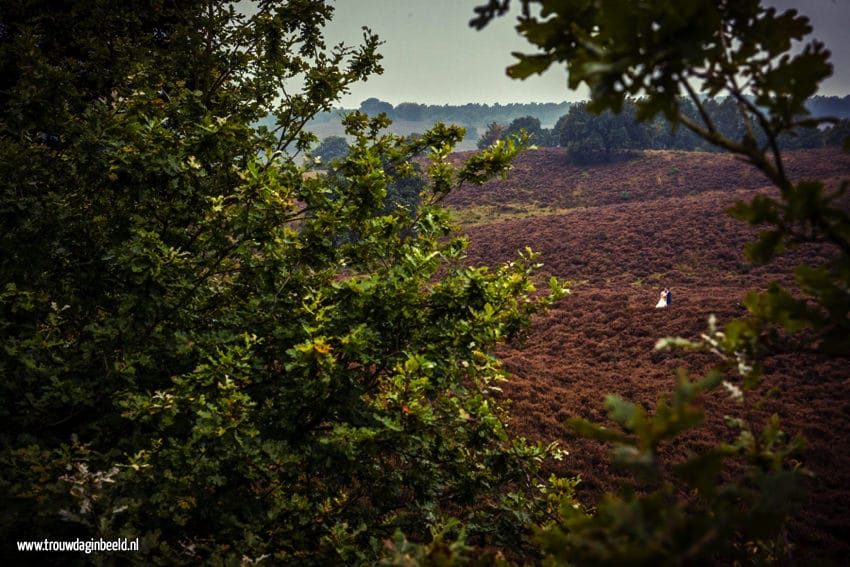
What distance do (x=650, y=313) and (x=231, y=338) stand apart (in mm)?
16785

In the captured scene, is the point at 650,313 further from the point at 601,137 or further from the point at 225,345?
the point at 601,137

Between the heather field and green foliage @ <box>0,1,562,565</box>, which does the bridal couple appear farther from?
green foliage @ <box>0,1,562,565</box>

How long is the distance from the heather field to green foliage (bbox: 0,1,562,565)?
76.5 inches

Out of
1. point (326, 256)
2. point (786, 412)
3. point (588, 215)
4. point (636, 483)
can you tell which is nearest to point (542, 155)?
point (588, 215)

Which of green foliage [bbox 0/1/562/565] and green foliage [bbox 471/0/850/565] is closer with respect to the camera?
green foliage [bbox 471/0/850/565]

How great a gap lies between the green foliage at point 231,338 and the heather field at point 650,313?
194 cm

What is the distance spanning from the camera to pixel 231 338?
2.84 m

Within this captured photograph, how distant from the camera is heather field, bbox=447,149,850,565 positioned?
8.12m

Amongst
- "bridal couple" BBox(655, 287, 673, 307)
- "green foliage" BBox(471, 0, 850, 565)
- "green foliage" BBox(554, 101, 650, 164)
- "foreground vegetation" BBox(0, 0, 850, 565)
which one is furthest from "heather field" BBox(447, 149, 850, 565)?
"green foliage" BBox(554, 101, 650, 164)

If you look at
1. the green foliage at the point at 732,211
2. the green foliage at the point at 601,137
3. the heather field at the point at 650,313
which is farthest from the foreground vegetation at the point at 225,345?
the green foliage at the point at 601,137

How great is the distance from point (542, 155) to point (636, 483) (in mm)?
50084

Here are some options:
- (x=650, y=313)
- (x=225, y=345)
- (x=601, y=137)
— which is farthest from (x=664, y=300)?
(x=601, y=137)

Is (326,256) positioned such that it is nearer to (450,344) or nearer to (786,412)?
(450,344)

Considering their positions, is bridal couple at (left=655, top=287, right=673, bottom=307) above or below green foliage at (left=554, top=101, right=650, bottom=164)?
below
